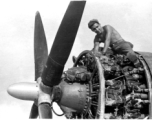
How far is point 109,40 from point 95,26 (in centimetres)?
92

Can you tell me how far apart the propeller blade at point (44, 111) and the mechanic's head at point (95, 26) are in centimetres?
387

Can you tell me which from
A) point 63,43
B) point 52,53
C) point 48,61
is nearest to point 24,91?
point 48,61

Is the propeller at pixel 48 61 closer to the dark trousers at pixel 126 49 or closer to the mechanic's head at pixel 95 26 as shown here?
the mechanic's head at pixel 95 26

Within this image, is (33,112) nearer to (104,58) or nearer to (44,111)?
(44,111)

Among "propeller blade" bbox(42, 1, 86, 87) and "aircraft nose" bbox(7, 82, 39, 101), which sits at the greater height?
"propeller blade" bbox(42, 1, 86, 87)

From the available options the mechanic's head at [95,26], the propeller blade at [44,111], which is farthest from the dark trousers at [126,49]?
the propeller blade at [44,111]

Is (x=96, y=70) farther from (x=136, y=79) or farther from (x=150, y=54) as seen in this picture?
(x=150, y=54)

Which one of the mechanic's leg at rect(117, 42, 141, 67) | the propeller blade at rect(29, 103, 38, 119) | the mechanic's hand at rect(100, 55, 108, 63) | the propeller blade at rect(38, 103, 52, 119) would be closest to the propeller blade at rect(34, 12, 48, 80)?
the propeller blade at rect(29, 103, 38, 119)

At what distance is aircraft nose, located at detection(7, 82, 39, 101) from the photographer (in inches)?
462

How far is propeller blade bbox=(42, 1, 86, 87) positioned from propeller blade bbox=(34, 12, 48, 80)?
197cm

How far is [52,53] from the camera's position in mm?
10531

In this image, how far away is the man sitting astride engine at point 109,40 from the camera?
11781 mm

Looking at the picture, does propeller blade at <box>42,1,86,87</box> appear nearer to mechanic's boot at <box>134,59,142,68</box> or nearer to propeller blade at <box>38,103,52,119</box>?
propeller blade at <box>38,103,52,119</box>

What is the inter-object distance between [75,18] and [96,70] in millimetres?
2629
